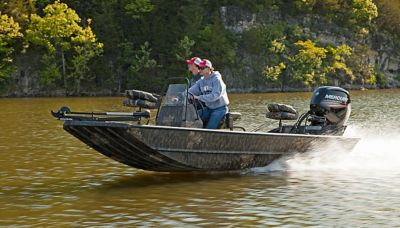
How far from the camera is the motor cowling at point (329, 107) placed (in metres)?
17.4

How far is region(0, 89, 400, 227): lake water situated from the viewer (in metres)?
11.6

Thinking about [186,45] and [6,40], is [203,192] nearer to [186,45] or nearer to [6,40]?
[6,40]

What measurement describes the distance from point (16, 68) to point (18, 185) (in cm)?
6503

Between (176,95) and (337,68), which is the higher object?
(337,68)

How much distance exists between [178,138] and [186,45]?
237 ft

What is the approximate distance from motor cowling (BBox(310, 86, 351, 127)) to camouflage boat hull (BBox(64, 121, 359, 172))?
934mm

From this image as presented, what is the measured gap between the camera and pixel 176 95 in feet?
49.7

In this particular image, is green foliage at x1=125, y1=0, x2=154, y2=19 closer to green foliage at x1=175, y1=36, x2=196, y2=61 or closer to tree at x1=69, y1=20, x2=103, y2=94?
green foliage at x1=175, y1=36, x2=196, y2=61

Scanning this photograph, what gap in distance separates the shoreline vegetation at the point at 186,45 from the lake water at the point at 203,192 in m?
58.2

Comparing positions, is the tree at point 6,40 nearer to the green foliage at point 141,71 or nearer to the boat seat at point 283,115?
the green foliage at point 141,71

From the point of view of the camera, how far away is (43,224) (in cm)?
1134

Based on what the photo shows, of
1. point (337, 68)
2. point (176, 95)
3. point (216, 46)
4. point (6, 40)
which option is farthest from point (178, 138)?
point (337, 68)

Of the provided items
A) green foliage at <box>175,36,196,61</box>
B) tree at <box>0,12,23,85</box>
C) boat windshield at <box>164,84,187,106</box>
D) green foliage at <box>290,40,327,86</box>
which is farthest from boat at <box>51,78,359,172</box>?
green foliage at <box>290,40,327,86</box>

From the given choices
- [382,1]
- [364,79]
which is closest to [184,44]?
[364,79]
